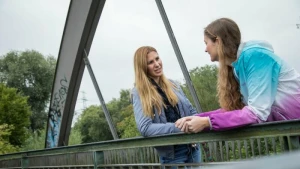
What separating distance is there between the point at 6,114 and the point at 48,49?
11.3 metres

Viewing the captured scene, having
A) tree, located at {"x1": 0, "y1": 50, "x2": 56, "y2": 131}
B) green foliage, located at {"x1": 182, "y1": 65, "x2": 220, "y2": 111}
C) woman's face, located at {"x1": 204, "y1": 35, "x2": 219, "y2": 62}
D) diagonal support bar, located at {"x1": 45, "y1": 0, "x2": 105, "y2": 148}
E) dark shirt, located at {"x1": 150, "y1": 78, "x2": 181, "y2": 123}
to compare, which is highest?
tree, located at {"x1": 0, "y1": 50, "x2": 56, "y2": 131}

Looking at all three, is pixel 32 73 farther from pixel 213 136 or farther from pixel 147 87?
pixel 213 136

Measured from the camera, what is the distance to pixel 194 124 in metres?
1.94

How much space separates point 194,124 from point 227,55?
1.21 ft

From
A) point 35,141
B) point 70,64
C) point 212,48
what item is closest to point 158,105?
point 212,48

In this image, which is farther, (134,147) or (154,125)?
(134,147)

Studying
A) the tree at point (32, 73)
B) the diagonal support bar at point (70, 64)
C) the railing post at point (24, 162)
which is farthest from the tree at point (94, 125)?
the tree at point (32, 73)

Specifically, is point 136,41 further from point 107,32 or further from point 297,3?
point 297,3

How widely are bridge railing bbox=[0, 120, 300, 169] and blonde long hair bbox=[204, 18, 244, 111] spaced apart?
151mm

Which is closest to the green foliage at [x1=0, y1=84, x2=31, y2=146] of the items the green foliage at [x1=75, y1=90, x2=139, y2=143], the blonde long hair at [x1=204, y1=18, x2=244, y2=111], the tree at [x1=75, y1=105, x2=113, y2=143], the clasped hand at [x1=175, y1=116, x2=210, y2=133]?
the tree at [x1=75, y1=105, x2=113, y2=143]

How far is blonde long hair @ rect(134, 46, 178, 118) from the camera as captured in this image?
92.3 inches

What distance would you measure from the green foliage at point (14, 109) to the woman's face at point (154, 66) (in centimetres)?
1793

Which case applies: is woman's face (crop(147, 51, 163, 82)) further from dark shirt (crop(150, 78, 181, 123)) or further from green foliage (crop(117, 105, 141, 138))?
green foliage (crop(117, 105, 141, 138))

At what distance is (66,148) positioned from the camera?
3738 millimetres
